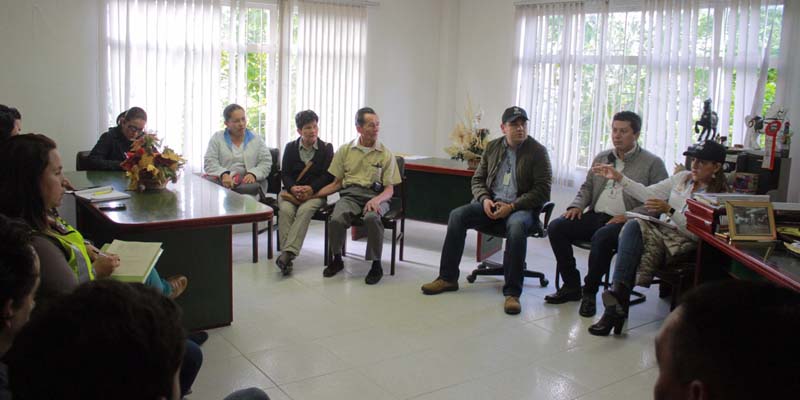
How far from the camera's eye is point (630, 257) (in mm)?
3705

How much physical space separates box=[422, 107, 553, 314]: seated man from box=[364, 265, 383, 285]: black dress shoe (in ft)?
1.19

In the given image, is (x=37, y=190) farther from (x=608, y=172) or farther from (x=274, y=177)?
(x=274, y=177)

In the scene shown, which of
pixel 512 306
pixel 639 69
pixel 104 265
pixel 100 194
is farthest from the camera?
pixel 639 69

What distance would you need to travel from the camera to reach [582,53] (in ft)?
19.9

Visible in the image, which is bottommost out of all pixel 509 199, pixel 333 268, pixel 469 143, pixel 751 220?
pixel 333 268

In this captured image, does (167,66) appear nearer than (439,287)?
No

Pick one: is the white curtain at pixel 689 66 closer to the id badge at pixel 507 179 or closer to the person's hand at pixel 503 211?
the id badge at pixel 507 179

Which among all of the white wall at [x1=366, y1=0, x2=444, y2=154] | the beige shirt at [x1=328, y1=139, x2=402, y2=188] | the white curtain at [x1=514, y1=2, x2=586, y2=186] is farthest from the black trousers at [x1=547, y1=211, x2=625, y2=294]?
the white wall at [x1=366, y1=0, x2=444, y2=154]

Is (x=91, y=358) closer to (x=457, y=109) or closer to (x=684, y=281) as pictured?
(x=684, y=281)

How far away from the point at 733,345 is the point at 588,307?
3242 millimetres

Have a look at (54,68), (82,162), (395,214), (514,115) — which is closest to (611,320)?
(514,115)

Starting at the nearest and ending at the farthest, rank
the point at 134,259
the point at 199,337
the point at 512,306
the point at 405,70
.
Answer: the point at 134,259 → the point at 199,337 → the point at 512,306 → the point at 405,70

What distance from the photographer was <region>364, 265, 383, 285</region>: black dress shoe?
4463mm

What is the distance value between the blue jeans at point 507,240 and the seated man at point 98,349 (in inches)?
131
